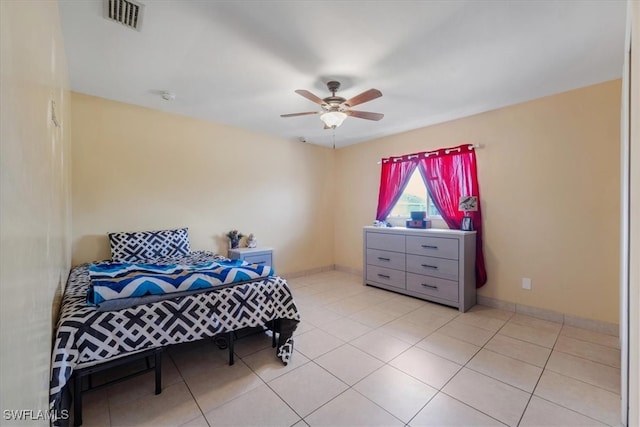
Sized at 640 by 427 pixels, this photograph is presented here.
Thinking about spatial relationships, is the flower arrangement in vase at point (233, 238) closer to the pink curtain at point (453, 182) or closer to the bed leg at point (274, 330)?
the bed leg at point (274, 330)

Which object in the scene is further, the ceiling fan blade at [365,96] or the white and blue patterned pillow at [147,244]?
the white and blue patterned pillow at [147,244]

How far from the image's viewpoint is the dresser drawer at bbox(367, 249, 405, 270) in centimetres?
372

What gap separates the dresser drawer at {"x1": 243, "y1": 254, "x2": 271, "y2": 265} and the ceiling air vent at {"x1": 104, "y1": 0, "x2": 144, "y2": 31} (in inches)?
105

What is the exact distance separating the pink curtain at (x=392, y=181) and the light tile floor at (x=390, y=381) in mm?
1998

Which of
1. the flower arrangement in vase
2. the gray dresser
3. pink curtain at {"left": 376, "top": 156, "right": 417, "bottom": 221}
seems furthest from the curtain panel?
the flower arrangement in vase

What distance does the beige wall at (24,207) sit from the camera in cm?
67

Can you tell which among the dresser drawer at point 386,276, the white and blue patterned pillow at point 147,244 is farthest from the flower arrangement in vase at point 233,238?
the dresser drawer at point 386,276

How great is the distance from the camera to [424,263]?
3459mm

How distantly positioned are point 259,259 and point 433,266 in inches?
92.4

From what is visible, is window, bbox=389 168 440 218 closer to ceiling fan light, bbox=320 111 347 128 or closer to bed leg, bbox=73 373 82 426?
ceiling fan light, bbox=320 111 347 128

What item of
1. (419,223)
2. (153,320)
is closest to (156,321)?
(153,320)

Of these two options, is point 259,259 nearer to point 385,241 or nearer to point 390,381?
point 385,241

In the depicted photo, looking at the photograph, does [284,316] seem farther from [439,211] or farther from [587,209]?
[587,209]

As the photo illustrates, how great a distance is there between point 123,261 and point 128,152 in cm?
128
